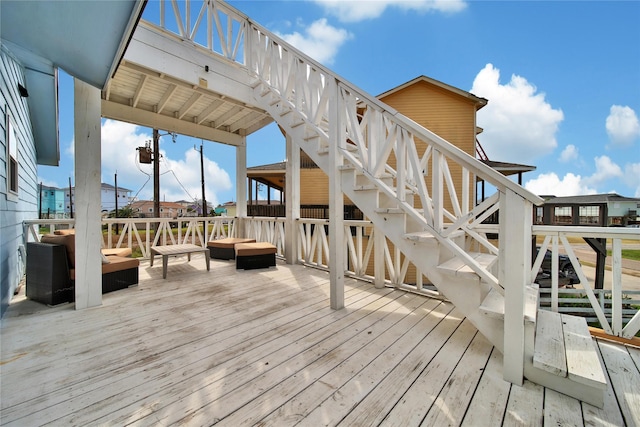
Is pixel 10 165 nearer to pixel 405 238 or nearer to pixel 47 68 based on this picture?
pixel 47 68

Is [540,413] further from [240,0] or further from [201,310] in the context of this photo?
[240,0]

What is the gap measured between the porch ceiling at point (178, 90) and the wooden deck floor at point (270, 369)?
324 centimetres

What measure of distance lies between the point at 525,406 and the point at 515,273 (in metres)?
0.73

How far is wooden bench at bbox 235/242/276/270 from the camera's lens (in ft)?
15.1

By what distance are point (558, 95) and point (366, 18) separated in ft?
43.7

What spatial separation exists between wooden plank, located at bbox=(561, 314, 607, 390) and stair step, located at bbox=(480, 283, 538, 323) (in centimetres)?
26

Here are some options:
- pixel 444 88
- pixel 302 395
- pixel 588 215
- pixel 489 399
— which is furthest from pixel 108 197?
pixel 588 215

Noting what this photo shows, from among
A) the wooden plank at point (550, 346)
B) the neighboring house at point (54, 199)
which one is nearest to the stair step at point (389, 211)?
the wooden plank at point (550, 346)

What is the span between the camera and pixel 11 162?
3379 millimetres

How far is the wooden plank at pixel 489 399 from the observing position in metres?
1.34

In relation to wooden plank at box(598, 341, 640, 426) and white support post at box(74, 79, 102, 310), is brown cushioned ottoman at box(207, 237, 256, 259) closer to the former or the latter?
white support post at box(74, 79, 102, 310)

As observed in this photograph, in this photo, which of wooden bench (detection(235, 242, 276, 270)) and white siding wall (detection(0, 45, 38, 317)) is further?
wooden bench (detection(235, 242, 276, 270))

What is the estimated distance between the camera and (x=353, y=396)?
59.7 inches

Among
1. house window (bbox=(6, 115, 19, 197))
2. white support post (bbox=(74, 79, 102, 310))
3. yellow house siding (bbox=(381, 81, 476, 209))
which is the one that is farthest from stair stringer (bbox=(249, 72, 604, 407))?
yellow house siding (bbox=(381, 81, 476, 209))
